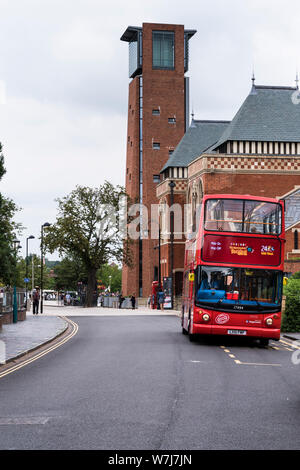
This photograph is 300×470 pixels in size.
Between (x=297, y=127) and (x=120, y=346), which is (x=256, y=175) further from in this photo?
(x=120, y=346)

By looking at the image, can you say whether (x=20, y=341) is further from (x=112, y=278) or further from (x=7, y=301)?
(x=112, y=278)

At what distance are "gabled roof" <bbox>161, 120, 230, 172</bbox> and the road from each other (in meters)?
52.8

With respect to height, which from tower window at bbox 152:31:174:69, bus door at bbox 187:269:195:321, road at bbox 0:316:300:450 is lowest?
road at bbox 0:316:300:450

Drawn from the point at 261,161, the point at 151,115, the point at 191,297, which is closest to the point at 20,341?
the point at 191,297

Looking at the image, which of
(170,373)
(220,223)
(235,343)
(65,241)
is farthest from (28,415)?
(65,241)

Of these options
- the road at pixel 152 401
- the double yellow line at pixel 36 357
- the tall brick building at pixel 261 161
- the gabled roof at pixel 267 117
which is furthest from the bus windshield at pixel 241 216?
the gabled roof at pixel 267 117

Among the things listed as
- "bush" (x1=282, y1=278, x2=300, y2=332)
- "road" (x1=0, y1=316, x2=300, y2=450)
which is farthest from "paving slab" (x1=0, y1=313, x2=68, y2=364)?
"bush" (x1=282, y1=278, x2=300, y2=332)

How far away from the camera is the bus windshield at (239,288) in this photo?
21391 millimetres

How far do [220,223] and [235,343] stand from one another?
5.06 meters

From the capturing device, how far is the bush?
29.4 meters

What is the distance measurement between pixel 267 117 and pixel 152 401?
49.4m

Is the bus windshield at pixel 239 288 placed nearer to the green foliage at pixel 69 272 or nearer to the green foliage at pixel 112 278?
the green foliage at pixel 69 272

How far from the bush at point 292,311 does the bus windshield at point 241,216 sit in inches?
339

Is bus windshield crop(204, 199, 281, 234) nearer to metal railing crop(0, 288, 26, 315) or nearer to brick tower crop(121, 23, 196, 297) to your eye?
metal railing crop(0, 288, 26, 315)
